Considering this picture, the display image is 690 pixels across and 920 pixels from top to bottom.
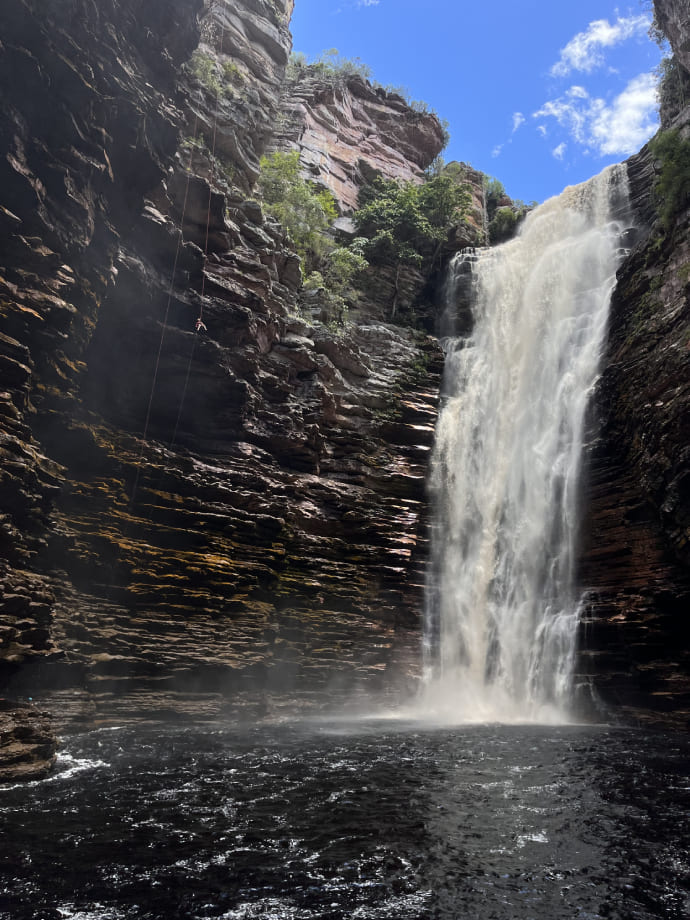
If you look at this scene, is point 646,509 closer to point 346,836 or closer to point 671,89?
point 346,836

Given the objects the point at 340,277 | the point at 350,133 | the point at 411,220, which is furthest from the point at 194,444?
the point at 350,133

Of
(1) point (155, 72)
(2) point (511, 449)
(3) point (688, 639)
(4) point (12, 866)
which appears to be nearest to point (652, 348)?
(2) point (511, 449)

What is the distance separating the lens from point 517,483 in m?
20.0

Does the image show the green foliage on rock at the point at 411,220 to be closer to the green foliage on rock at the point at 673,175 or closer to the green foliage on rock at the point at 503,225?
the green foliage on rock at the point at 503,225

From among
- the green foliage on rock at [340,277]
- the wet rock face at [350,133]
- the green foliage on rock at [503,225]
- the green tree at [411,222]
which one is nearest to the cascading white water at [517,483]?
the green foliage on rock at [340,277]

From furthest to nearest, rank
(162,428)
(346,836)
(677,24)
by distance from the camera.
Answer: (677,24), (162,428), (346,836)

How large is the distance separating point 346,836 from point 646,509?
13.9m

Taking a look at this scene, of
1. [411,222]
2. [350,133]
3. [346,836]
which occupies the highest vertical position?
[350,133]

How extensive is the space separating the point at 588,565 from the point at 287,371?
39.0ft

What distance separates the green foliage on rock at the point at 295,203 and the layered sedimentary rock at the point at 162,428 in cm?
453

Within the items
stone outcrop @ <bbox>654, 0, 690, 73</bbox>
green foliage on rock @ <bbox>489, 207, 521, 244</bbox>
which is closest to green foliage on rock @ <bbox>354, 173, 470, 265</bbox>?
green foliage on rock @ <bbox>489, 207, 521, 244</bbox>

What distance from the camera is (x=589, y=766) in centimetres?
892

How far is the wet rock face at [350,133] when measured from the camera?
35000mm

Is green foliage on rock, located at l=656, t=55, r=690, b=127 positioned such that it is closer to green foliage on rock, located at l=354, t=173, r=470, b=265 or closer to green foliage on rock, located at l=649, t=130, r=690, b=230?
green foliage on rock, located at l=649, t=130, r=690, b=230
